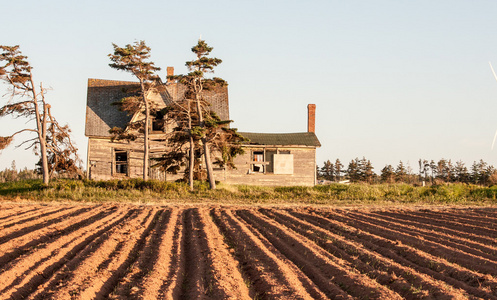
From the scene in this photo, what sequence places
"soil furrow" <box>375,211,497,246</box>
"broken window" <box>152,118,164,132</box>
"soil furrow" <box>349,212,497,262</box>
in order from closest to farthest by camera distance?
"soil furrow" <box>349,212,497,262</box> → "soil furrow" <box>375,211,497,246</box> → "broken window" <box>152,118,164,132</box>

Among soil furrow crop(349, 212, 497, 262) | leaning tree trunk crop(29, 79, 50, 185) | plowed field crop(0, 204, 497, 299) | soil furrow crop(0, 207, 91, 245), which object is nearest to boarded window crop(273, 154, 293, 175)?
leaning tree trunk crop(29, 79, 50, 185)

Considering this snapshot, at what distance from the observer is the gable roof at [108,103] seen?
2917cm

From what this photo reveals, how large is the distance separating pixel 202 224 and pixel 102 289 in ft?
20.8

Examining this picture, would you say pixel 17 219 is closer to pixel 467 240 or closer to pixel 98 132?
pixel 467 240

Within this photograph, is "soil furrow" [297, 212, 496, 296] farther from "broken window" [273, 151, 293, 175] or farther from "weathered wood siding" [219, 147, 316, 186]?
"broken window" [273, 151, 293, 175]

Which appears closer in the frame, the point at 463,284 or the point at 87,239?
the point at 463,284

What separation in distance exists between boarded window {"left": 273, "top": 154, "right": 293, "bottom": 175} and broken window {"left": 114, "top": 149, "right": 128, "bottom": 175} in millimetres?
8648

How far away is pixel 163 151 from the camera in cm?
2962

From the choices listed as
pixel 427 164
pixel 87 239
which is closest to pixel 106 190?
pixel 87 239

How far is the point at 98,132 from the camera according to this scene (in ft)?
94.7

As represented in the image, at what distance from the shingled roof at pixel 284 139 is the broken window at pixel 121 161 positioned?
7.10 meters

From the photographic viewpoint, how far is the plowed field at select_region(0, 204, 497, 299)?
23.3 ft

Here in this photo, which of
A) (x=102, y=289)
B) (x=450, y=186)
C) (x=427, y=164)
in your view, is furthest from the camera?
(x=427, y=164)

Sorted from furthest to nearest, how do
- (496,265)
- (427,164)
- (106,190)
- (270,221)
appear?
(427,164), (106,190), (270,221), (496,265)
